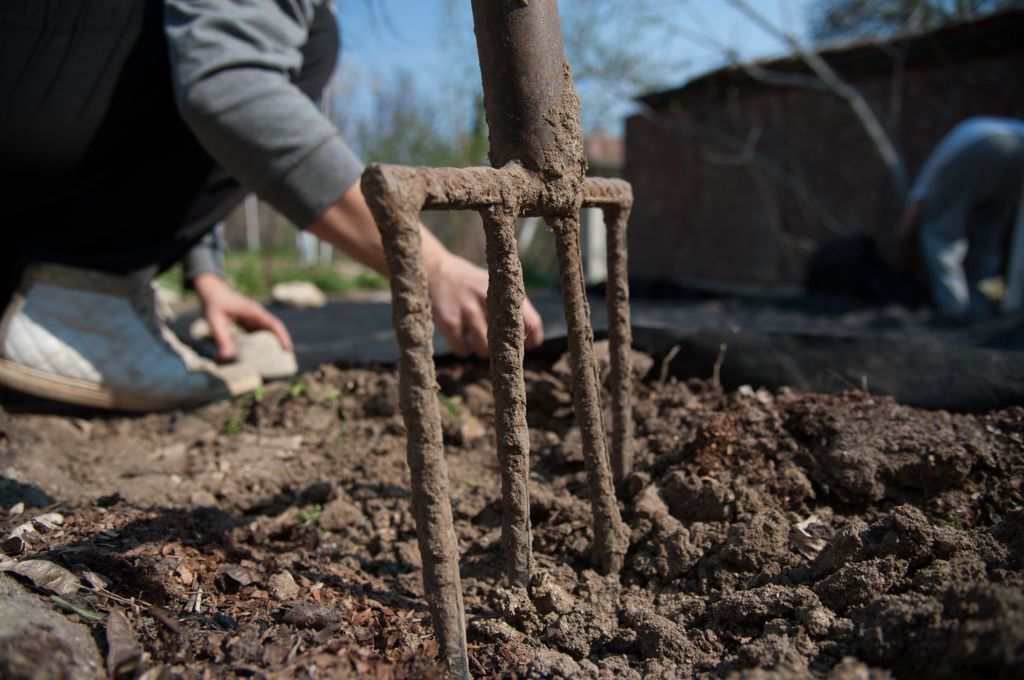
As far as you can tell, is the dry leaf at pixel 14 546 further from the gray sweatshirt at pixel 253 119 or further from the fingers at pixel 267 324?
the fingers at pixel 267 324

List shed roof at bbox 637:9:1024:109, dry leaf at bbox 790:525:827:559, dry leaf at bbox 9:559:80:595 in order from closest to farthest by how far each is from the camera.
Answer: dry leaf at bbox 9:559:80:595
dry leaf at bbox 790:525:827:559
shed roof at bbox 637:9:1024:109

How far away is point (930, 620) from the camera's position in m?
0.91

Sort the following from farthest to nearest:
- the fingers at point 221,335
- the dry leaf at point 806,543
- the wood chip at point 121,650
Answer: the fingers at point 221,335 < the dry leaf at point 806,543 < the wood chip at point 121,650

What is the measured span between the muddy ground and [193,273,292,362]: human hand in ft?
2.78

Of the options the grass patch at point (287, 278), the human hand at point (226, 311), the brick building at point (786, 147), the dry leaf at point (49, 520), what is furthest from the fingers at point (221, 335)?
the brick building at point (786, 147)

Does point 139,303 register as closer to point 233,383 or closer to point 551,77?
point 233,383

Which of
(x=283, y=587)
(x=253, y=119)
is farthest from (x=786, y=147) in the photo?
(x=283, y=587)

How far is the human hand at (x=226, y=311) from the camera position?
2.79 m

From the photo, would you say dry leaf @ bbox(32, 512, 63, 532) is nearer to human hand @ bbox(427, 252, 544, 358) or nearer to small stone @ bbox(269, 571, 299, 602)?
small stone @ bbox(269, 571, 299, 602)

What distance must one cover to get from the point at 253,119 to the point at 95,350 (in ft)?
3.68

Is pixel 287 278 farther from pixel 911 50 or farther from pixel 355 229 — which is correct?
pixel 911 50

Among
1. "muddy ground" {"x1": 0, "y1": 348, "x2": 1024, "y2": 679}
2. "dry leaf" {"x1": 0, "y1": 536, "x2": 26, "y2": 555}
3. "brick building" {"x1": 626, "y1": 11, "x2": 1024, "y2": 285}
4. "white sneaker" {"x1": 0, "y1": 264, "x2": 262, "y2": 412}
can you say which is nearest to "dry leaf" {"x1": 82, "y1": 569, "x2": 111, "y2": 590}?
"muddy ground" {"x1": 0, "y1": 348, "x2": 1024, "y2": 679}

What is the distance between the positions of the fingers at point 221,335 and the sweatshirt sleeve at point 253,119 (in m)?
1.13

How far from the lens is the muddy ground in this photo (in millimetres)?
925
